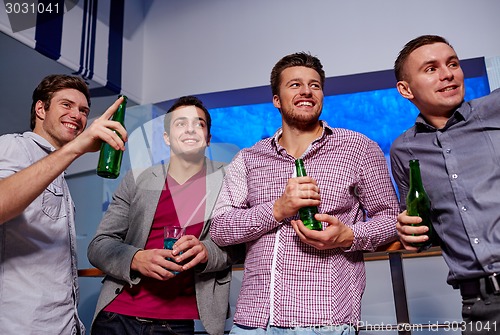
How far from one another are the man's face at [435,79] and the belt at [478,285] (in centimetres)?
49

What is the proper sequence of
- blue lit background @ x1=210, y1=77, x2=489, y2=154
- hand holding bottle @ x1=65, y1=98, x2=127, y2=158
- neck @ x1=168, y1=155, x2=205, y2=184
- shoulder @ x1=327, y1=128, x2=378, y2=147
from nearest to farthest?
hand holding bottle @ x1=65, y1=98, x2=127, y2=158 < shoulder @ x1=327, y1=128, x2=378, y2=147 < neck @ x1=168, y1=155, x2=205, y2=184 < blue lit background @ x1=210, y1=77, x2=489, y2=154

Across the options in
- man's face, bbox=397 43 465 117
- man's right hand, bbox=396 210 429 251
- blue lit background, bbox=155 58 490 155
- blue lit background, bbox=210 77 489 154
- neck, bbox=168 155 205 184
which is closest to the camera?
man's right hand, bbox=396 210 429 251

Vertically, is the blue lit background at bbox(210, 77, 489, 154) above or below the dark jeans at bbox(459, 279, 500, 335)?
above

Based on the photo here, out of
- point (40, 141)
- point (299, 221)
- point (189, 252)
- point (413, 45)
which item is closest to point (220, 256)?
point (189, 252)

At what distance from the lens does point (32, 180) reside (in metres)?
1.17

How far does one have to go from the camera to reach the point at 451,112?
1.43 m

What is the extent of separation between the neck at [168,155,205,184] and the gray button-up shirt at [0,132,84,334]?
0.42 metres

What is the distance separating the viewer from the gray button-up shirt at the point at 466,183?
3.94 ft

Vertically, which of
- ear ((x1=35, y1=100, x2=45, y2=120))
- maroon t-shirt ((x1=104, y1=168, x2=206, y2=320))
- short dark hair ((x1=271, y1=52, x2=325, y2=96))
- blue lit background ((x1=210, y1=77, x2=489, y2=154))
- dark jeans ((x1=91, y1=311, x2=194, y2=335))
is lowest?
dark jeans ((x1=91, y1=311, x2=194, y2=335))

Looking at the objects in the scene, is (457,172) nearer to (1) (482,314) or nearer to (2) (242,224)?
(1) (482,314)

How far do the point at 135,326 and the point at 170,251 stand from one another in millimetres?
305

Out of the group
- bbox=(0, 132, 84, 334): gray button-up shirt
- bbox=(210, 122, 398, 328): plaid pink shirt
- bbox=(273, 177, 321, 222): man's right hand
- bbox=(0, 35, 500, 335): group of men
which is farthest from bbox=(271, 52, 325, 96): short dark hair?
bbox=(0, 132, 84, 334): gray button-up shirt

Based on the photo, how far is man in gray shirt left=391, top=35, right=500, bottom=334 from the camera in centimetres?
119

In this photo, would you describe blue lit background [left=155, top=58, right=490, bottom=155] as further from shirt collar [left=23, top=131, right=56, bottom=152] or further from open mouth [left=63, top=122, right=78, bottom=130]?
shirt collar [left=23, top=131, right=56, bottom=152]
